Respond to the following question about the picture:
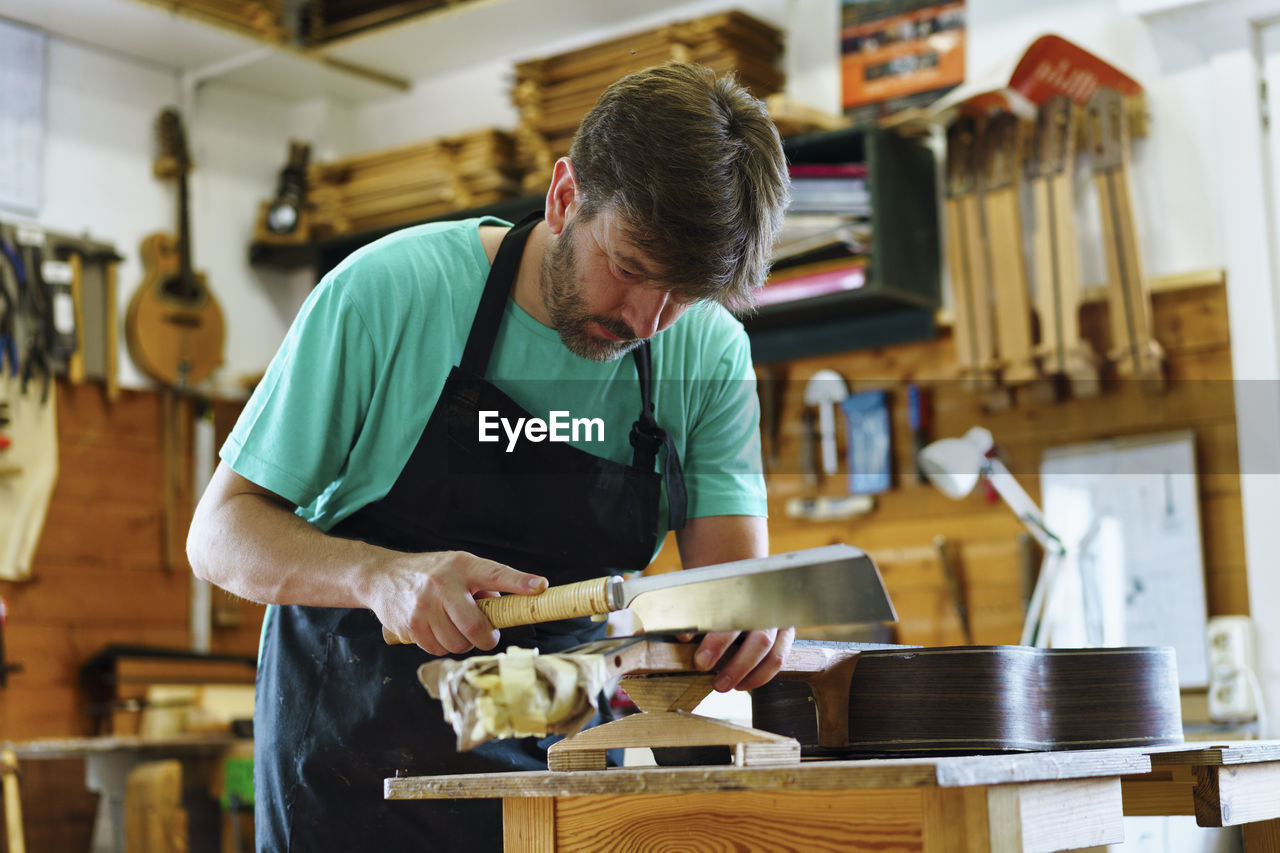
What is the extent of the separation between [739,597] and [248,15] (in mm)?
3738

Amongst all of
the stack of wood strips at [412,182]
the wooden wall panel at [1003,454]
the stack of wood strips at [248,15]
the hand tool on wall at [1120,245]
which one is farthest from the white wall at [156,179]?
the hand tool on wall at [1120,245]

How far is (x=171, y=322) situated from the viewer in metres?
4.44

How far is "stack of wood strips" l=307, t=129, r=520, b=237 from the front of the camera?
4.15 meters

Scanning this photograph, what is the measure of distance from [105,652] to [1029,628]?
267 cm

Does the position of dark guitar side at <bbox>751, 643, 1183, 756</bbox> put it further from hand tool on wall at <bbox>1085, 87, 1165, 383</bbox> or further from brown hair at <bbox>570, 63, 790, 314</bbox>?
hand tool on wall at <bbox>1085, 87, 1165, 383</bbox>

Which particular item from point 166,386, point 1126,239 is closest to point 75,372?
point 166,386

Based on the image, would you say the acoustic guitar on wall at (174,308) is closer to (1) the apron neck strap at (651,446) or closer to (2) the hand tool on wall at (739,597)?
(1) the apron neck strap at (651,446)

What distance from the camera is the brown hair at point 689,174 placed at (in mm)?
1431

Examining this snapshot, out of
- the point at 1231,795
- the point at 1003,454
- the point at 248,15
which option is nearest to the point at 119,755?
the point at 248,15

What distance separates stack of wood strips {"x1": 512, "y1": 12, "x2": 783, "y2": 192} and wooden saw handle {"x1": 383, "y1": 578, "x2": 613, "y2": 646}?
2.59m

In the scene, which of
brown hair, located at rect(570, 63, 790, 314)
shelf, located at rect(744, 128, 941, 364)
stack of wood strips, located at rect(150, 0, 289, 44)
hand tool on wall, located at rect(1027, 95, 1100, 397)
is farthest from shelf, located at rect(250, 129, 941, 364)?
brown hair, located at rect(570, 63, 790, 314)

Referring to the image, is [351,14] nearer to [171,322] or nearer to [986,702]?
[171,322]

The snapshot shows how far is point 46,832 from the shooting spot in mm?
4062

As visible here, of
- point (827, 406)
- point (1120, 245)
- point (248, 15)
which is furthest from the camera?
point (248, 15)
